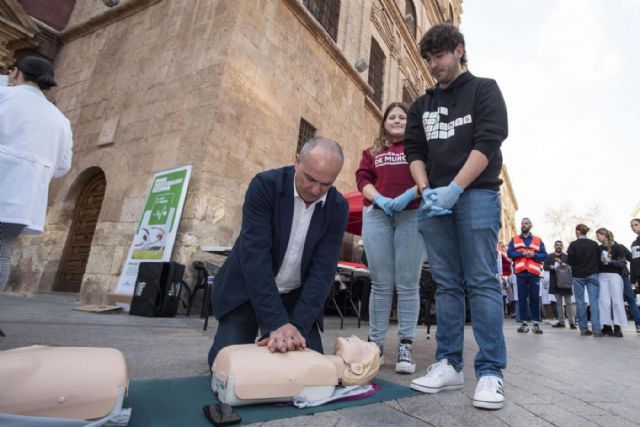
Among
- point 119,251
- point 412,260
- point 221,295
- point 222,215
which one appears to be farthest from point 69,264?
point 412,260

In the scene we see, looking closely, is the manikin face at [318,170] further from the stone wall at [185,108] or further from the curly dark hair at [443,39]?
the stone wall at [185,108]

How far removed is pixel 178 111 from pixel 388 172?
562 centimetres

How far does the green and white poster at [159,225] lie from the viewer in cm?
584

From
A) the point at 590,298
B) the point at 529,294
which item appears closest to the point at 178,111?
the point at 529,294

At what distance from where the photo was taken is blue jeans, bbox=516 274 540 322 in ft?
21.7

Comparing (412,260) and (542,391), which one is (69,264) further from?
(542,391)

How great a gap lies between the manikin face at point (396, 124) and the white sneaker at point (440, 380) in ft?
5.49

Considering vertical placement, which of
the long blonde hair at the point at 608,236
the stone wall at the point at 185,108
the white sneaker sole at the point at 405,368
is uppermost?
the stone wall at the point at 185,108

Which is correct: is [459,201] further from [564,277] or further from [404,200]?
[564,277]

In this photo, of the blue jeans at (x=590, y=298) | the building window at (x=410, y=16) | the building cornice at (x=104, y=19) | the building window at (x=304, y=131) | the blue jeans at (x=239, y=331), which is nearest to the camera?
the blue jeans at (x=239, y=331)

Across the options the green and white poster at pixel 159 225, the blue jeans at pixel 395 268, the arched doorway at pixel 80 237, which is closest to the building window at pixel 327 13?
the green and white poster at pixel 159 225

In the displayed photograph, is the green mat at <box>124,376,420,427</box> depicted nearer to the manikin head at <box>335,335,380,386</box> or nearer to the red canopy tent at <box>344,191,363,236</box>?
the manikin head at <box>335,335,380,386</box>

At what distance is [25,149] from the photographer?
2.55m

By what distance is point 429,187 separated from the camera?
7.23 feet
